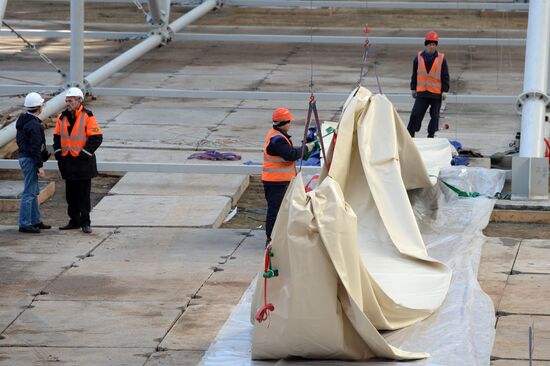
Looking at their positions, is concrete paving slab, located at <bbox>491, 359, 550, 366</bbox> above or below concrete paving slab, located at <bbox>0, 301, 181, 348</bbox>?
above

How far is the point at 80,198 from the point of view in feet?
48.0

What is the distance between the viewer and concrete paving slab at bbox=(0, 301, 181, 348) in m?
10.7

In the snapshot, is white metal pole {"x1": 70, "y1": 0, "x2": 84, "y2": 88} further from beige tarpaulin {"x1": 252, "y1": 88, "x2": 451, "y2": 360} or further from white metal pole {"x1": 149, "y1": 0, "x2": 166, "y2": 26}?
beige tarpaulin {"x1": 252, "y1": 88, "x2": 451, "y2": 360}

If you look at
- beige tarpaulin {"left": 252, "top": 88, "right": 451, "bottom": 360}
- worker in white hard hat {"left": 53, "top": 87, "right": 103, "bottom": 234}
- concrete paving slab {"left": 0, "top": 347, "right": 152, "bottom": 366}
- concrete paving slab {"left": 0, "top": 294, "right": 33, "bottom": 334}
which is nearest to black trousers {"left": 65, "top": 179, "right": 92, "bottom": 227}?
worker in white hard hat {"left": 53, "top": 87, "right": 103, "bottom": 234}

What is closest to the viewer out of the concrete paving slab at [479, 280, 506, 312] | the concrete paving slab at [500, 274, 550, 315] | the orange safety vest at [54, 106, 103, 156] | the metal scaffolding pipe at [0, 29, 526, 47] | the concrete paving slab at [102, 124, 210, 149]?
the concrete paving slab at [500, 274, 550, 315]

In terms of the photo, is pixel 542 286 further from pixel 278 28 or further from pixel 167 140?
pixel 278 28

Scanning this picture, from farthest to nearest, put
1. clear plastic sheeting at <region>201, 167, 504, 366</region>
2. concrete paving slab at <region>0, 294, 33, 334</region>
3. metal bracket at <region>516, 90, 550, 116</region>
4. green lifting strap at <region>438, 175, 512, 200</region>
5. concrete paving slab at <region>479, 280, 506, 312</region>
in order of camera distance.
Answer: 1. metal bracket at <region>516, 90, 550, 116</region>
2. green lifting strap at <region>438, 175, 512, 200</region>
3. concrete paving slab at <region>479, 280, 506, 312</region>
4. concrete paving slab at <region>0, 294, 33, 334</region>
5. clear plastic sheeting at <region>201, 167, 504, 366</region>

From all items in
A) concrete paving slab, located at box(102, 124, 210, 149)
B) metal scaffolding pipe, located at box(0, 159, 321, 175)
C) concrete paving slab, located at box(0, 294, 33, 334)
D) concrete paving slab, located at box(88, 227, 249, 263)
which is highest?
metal scaffolding pipe, located at box(0, 159, 321, 175)

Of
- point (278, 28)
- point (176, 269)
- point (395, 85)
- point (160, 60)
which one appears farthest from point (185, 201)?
point (278, 28)

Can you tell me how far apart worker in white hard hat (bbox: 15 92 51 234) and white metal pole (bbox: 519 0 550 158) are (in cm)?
600

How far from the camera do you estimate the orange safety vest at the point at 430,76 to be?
60.1 feet

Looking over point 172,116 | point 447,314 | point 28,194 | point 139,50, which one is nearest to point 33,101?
point 28,194

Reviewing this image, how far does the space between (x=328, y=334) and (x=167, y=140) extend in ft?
33.5

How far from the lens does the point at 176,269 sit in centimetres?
1302
